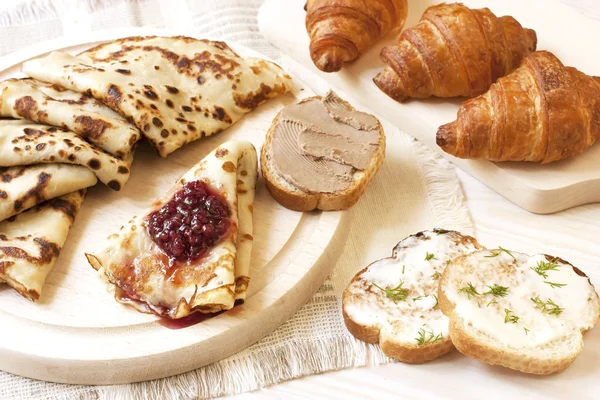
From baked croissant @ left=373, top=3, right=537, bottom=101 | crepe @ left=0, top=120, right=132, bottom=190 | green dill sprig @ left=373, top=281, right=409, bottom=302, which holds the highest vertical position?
baked croissant @ left=373, top=3, right=537, bottom=101

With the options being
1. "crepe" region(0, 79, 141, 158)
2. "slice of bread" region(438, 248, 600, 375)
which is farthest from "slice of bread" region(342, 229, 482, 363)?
"crepe" region(0, 79, 141, 158)

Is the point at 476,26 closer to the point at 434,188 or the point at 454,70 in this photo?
the point at 454,70

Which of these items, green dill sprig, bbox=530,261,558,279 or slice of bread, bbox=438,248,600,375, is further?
green dill sprig, bbox=530,261,558,279

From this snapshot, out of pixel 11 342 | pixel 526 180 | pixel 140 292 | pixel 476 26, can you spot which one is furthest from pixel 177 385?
pixel 476 26

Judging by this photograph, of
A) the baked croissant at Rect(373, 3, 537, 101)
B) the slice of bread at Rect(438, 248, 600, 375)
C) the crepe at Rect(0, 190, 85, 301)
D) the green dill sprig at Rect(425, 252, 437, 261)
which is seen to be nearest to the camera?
the slice of bread at Rect(438, 248, 600, 375)

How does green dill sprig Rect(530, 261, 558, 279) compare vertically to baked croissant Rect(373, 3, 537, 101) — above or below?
below

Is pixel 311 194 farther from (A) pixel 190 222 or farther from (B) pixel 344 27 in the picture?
(B) pixel 344 27

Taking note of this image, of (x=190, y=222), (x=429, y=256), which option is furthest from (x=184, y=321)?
(x=429, y=256)

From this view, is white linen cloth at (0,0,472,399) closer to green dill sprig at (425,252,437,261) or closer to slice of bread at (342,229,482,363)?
slice of bread at (342,229,482,363)
